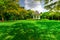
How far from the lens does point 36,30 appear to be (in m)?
10.2

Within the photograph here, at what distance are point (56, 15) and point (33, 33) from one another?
22476 mm

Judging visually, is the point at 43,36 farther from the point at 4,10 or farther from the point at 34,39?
the point at 4,10

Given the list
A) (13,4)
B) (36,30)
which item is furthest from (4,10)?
(36,30)

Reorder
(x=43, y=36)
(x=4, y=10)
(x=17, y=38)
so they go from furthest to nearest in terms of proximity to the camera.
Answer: (x=4, y=10)
(x=43, y=36)
(x=17, y=38)

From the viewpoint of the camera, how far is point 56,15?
31672 mm

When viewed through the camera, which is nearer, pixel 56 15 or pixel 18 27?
pixel 18 27

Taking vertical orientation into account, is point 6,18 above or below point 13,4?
below

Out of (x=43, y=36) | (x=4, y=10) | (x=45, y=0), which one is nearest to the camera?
(x=43, y=36)

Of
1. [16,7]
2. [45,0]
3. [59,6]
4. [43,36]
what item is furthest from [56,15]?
[43,36]

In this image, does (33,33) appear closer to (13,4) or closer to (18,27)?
(18,27)

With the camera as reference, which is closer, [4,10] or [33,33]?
[33,33]

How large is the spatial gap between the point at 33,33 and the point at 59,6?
2197 centimetres

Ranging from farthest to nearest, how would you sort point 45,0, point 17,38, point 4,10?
point 45,0, point 4,10, point 17,38

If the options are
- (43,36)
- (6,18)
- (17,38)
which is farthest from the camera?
(6,18)
